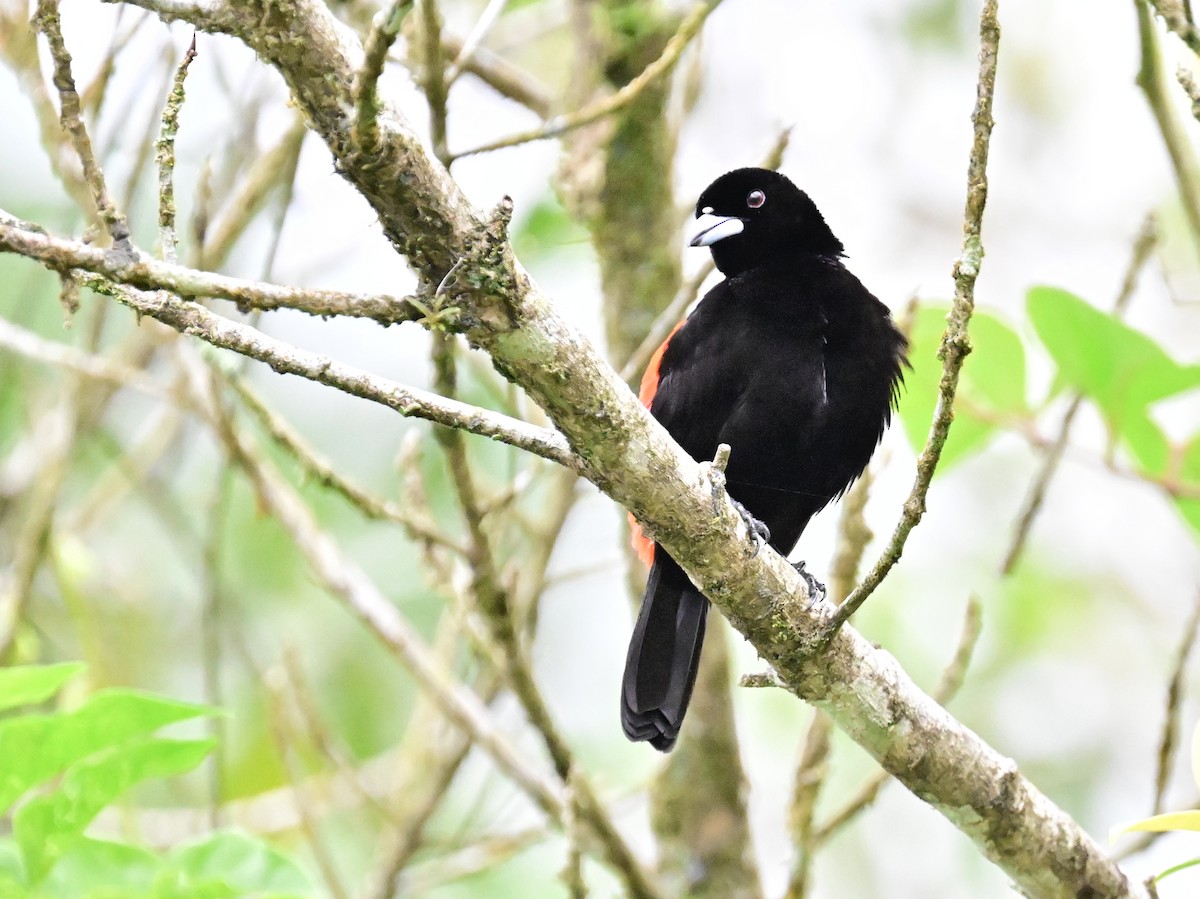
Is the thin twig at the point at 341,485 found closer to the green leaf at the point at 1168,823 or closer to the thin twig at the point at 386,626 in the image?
the thin twig at the point at 386,626

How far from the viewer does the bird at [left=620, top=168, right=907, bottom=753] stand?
3242 millimetres

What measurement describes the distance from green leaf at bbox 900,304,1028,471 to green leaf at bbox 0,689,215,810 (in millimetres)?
2087

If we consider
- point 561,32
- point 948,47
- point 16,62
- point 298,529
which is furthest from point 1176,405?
point 16,62

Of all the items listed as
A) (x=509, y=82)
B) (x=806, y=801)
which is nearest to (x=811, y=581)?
(x=806, y=801)

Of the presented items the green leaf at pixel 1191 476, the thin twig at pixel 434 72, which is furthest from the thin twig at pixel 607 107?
the green leaf at pixel 1191 476

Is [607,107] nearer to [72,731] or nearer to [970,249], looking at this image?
[970,249]

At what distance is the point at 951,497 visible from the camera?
8.48m

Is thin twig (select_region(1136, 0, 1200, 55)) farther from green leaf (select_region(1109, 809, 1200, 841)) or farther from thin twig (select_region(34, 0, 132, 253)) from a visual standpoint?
thin twig (select_region(34, 0, 132, 253))

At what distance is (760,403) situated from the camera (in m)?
3.24

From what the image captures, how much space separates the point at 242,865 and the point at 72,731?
39 centimetres

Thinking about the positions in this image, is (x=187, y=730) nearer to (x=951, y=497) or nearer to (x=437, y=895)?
(x=437, y=895)

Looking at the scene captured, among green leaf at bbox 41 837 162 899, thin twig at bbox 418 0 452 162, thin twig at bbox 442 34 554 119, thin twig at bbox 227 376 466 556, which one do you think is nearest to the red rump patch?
thin twig at bbox 227 376 466 556

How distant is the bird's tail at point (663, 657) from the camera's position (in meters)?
3.17

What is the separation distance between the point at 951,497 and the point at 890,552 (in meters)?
6.67
